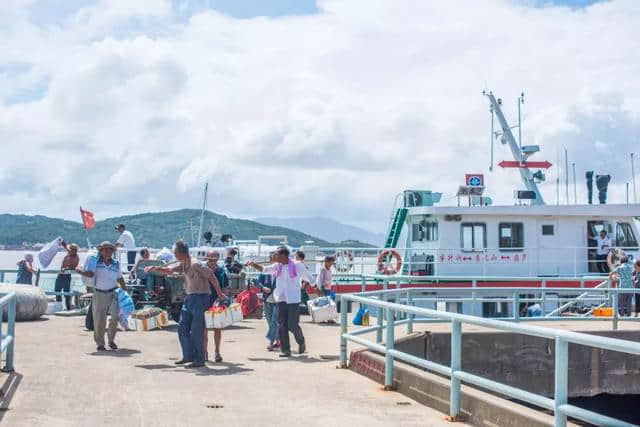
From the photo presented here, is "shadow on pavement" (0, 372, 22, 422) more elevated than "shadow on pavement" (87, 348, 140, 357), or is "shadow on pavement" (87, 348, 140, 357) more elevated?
"shadow on pavement" (87, 348, 140, 357)

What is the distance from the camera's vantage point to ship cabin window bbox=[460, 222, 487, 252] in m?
25.1

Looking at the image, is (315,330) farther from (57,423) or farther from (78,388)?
(57,423)

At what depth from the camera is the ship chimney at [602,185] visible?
1065 inches

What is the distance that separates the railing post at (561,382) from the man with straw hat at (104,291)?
7705 millimetres

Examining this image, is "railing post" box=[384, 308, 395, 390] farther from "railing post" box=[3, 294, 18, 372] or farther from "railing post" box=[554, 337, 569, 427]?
"railing post" box=[3, 294, 18, 372]

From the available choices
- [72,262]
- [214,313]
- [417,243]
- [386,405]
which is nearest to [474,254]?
[417,243]

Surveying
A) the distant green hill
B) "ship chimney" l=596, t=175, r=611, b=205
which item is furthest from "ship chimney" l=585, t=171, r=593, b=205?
the distant green hill

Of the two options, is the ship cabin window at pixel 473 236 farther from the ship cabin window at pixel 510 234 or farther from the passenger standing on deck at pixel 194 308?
the passenger standing on deck at pixel 194 308

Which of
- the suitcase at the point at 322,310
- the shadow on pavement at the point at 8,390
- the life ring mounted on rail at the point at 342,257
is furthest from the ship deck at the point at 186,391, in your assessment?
the life ring mounted on rail at the point at 342,257

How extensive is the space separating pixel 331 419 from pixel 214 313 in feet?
12.4

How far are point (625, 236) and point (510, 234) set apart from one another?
366 cm

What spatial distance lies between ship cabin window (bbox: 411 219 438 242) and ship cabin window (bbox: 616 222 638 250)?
17.5 ft

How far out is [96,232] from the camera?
15500 cm

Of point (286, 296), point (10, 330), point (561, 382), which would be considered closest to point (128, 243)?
point (286, 296)
